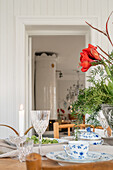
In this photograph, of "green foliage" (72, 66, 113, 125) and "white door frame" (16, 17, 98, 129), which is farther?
"white door frame" (16, 17, 98, 129)

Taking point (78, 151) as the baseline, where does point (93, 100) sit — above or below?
above

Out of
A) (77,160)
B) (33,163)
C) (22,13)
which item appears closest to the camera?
(33,163)

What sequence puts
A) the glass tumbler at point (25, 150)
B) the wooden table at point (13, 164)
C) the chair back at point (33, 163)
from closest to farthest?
the chair back at point (33, 163), the wooden table at point (13, 164), the glass tumbler at point (25, 150)

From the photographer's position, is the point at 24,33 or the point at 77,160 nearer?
the point at 77,160

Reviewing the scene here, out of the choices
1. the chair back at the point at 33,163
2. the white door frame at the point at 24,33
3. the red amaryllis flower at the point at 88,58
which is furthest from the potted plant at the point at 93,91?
the white door frame at the point at 24,33

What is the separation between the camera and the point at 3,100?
2.75m

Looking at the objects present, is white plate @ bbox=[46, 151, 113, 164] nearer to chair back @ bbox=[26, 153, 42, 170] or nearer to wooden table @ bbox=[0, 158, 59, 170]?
wooden table @ bbox=[0, 158, 59, 170]

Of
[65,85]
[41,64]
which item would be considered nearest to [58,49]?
[41,64]

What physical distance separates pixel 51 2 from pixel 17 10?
15.9 inches

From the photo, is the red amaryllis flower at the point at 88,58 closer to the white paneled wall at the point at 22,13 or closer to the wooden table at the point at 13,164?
the wooden table at the point at 13,164

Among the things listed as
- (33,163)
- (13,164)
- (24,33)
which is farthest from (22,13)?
(33,163)

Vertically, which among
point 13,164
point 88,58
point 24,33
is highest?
point 24,33

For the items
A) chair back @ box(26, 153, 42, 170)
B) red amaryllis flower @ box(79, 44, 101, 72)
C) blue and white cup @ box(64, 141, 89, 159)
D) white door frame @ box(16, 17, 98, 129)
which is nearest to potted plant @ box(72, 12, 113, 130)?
red amaryllis flower @ box(79, 44, 101, 72)

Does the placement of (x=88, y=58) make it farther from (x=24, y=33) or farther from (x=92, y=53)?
(x=24, y=33)
